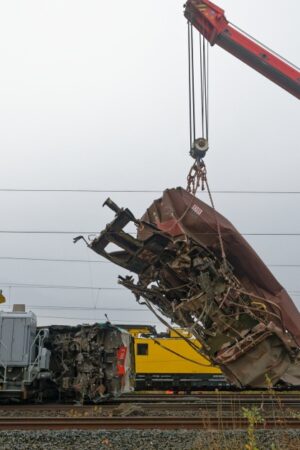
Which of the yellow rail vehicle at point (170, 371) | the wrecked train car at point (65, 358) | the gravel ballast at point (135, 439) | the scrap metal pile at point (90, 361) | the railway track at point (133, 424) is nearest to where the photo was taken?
the gravel ballast at point (135, 439)

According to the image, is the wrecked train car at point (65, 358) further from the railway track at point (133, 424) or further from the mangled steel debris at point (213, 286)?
the mangled steel debris at point (213, 286)

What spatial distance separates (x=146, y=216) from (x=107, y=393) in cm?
710

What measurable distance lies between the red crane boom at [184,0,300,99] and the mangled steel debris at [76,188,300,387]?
3573 mm

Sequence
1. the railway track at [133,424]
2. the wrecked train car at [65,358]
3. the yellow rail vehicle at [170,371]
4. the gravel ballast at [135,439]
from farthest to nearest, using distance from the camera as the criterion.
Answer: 1. the yellow rail vehicle at [170,371]
2. the wrecked train car at [65,358]
3. the railway track at [133,424]
4. the gravel ballast at [135,439]

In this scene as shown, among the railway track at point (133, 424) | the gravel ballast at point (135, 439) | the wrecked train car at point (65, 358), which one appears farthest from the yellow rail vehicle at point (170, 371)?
the gravel ballast at point (135, 439)

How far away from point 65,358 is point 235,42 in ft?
30.5

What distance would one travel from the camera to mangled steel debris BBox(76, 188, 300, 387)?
6.20 meters

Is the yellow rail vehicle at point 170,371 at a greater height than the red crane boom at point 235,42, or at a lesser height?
lesser

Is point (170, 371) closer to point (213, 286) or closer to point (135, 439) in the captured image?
point (135, 439)

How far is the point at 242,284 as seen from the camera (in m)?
6.52

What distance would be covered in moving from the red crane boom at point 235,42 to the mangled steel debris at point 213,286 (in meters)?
3.57

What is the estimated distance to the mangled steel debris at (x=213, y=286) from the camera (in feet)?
20.3

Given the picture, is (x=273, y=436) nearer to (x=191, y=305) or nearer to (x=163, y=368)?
(x=191, y=305)

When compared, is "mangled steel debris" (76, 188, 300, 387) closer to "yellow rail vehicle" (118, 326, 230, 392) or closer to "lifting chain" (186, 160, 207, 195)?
"lifting chain" (186, 160, 207, 195)
